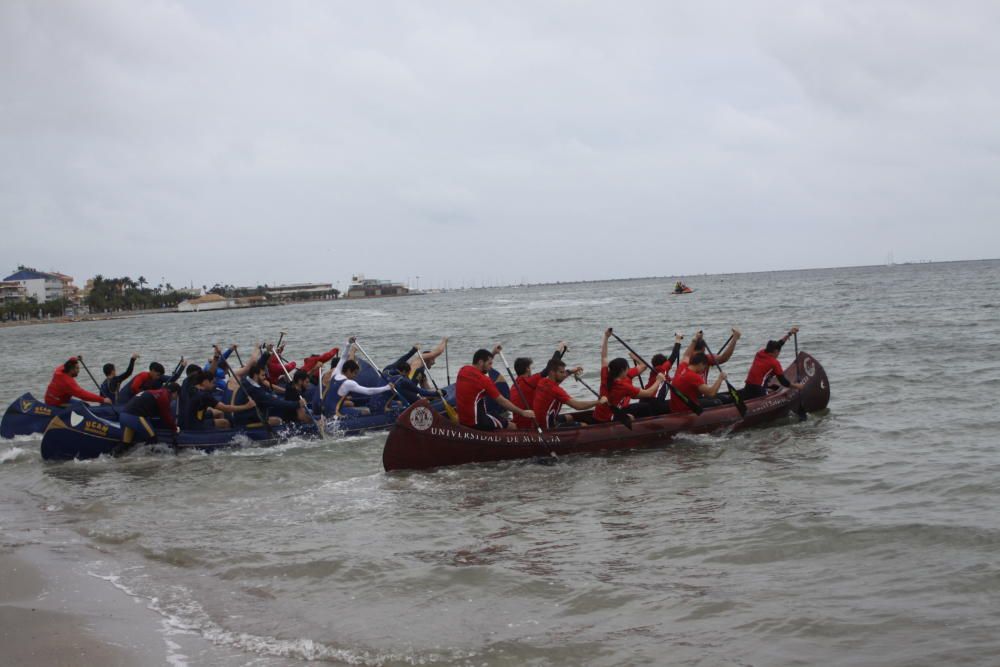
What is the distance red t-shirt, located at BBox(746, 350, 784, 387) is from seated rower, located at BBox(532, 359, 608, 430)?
3.52 metres

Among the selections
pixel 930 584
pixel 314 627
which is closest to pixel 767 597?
pixel 930 584

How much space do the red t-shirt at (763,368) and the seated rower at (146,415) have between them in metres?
10.2

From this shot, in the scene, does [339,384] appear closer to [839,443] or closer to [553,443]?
[553,443]

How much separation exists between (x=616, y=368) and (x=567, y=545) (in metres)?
4.32

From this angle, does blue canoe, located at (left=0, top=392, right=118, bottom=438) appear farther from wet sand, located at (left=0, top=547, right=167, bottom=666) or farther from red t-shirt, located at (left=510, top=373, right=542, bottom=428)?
wet sand, located at (left=0, top=547, right=167, bottom=666)

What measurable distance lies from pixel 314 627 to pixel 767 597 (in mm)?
3496

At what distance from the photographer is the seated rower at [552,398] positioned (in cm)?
1168

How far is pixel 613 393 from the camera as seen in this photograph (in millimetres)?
12180

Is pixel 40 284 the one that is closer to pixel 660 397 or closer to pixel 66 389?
pixel 66 389

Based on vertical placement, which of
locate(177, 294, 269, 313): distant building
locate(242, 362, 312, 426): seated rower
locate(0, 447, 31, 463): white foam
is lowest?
locate(0, 447, 31, 463): white foam

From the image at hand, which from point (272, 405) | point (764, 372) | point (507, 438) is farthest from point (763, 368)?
point (272, 405)

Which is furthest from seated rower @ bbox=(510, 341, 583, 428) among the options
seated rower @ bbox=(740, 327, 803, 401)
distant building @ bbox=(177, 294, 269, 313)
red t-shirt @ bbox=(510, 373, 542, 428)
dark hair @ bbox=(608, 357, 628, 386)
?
distant building @ bbox=(177, 294, 269, 313)

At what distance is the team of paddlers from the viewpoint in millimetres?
12008

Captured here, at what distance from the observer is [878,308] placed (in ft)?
152
